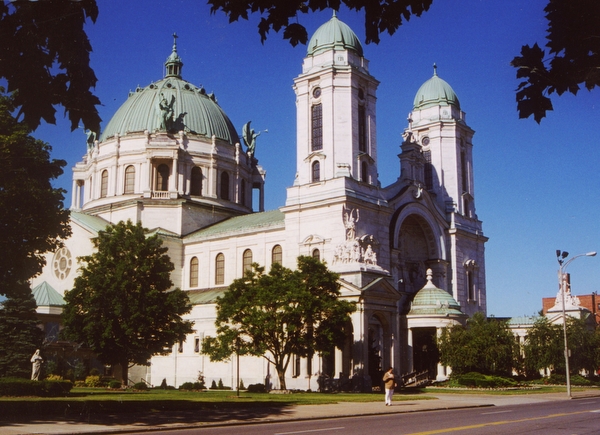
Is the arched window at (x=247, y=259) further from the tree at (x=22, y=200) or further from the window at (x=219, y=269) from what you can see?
the tree at (x=22, y=200)

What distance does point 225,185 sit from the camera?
7688 cm

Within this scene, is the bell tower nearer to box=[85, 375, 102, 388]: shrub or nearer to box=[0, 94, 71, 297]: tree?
box=[85, 375, 102, 388]: shrub

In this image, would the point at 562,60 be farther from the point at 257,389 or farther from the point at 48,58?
the point at 257,389

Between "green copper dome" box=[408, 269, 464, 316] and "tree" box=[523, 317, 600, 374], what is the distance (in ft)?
24.8

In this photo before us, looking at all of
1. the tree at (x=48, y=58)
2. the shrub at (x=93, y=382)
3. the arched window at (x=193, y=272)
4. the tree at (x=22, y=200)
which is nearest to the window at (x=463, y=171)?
the arched window at (x=193, y=272)

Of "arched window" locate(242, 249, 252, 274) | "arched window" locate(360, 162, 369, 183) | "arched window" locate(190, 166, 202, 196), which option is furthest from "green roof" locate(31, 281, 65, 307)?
"arched window" locate(360, 162, 369, 183)

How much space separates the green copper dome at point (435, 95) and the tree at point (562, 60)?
222 feet

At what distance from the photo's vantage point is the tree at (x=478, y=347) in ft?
183

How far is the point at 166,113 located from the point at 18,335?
32.7 meters

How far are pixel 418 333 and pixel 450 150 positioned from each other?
812 inches

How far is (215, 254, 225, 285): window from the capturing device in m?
65.9

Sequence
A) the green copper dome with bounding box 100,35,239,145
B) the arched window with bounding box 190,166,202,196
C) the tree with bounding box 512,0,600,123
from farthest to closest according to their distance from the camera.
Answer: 1. the green copper dome with bounding box 100,35,239,145
2. the arched window with bounding box 190,166,202,196
3. the tree with bounding box 512,0,600,123

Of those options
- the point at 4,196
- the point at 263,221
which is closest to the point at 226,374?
the point at 263,221

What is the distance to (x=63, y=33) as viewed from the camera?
400 inches
